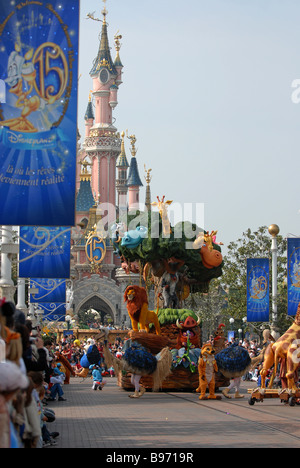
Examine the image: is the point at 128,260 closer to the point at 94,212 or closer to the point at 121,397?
the point at 121,397

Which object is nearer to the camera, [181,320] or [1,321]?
[1,321]

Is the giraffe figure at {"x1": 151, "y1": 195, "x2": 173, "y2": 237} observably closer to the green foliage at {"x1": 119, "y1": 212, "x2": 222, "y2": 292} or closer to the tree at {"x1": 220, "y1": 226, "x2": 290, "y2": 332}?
the green foliage at {"x1": 119, "y1": 212, "x2": 222, "y2": 292}

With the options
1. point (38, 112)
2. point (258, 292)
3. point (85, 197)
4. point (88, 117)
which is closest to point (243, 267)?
point (258, 292)

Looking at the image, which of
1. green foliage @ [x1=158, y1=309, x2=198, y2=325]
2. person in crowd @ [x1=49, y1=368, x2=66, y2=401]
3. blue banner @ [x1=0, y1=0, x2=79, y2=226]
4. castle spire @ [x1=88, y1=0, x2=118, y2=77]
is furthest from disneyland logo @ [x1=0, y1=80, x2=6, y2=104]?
castle spire @ [x1=88, y1=0, x2=118, y2=77]

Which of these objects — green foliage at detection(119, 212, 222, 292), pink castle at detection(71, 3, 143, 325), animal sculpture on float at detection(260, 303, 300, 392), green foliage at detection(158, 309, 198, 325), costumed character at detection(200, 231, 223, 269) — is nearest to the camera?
animal sculpture on float at detection(260, 303, 300, 392)

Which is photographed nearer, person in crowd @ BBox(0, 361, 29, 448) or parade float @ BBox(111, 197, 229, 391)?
person in crowd @ BBox(0, 361, 29, 448)

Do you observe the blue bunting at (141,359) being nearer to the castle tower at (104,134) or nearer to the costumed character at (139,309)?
the costumed character at (139,309)

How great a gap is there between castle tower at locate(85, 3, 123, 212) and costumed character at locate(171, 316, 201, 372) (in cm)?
7417

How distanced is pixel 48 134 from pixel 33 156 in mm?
443

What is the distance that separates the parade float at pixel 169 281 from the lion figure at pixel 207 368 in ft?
8.08

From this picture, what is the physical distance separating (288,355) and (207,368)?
2.80 meters

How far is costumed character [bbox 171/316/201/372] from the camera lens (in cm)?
2427
